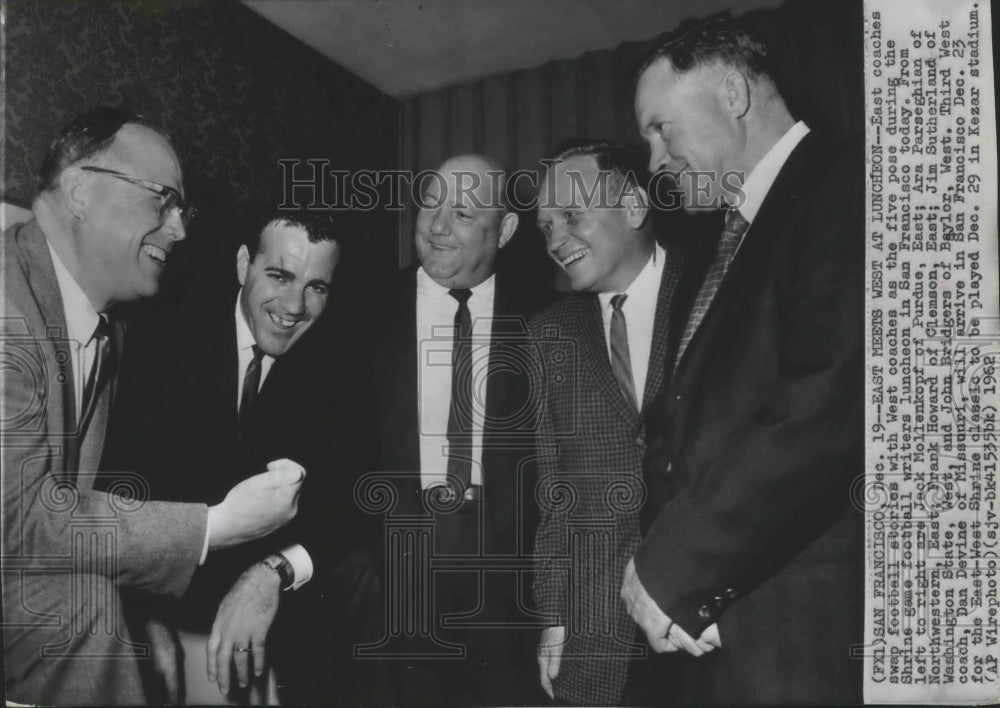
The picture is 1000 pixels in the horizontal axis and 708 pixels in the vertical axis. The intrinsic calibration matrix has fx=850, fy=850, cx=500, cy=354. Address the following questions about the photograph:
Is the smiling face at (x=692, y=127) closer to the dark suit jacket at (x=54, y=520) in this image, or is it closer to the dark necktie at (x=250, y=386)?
the dark necktie at (x=250, y=386)

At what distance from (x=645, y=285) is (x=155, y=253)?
113 cm

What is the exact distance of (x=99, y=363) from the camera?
6.40 ft

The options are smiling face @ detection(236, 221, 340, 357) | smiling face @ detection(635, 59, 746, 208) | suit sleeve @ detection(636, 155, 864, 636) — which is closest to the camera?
suit sleeve @ detection(636, 155, 864, 636)

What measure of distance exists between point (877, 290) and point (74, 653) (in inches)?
78.1

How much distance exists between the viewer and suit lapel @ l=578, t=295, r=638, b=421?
187 cm

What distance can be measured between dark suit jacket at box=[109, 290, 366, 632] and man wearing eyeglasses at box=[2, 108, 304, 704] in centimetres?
4

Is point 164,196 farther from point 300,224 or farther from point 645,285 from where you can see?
point 645,285

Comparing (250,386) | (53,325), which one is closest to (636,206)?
(250,386)

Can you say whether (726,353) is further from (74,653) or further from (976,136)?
(74,653)

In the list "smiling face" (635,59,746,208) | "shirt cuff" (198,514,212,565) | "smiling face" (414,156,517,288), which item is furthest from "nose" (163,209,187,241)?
"smiling face" (635,59,746,208)

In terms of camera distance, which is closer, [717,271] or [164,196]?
[717,271]

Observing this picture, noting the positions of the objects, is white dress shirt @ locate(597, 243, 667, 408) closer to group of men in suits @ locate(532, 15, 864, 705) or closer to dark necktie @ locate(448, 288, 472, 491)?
group of men in suits @ locate(532, 15, 864, 705)

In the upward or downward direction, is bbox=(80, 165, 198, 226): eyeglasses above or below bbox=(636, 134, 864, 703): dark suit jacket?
above

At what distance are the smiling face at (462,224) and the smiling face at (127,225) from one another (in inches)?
22.7
